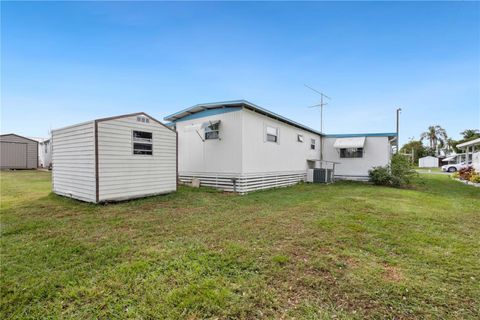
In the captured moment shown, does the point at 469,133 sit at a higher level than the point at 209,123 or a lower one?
higher

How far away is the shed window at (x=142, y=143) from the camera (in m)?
7.00

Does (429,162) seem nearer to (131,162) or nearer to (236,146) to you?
(236,146)

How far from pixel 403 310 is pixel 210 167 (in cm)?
775

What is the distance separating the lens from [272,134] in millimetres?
10102

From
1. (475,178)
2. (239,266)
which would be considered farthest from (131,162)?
(475,178)

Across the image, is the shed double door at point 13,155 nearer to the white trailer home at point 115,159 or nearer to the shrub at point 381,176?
the white trailer home at point 115,159

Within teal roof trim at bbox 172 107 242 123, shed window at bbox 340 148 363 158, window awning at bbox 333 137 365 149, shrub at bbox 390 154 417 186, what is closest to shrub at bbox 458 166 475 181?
shrub at bbox 390 154 417 186

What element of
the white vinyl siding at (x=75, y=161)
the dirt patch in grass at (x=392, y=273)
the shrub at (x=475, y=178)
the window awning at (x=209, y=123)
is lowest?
the dirt patch in grass at (x=392, y=273)

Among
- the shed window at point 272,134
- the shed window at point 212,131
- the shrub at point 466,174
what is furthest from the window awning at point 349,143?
the shed window at point 212,131

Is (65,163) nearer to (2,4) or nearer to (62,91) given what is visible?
(2,4)

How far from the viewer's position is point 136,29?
9.10 meters

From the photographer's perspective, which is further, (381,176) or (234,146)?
(381,176)

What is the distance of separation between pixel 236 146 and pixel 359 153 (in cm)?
978

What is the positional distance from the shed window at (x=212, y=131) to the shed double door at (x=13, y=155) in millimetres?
21354
